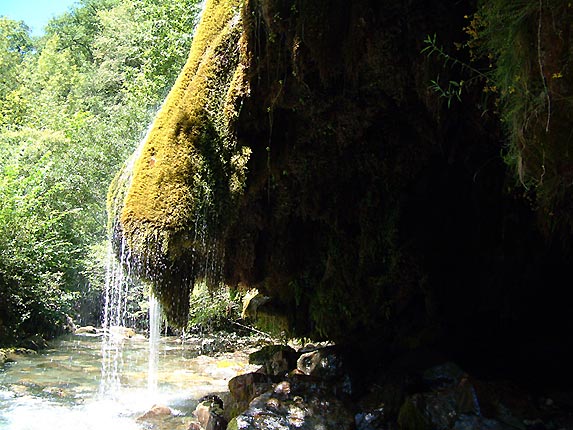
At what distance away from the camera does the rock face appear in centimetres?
427

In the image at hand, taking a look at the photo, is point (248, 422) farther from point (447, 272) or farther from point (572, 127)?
point (572, 127)

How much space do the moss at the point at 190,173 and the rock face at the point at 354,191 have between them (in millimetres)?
12

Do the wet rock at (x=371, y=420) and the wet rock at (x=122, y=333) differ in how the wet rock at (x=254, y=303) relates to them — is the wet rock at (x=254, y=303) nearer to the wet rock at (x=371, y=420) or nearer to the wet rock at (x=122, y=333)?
the wet rock at (x=371, y=420)

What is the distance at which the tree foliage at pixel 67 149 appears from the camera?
47.6 ft

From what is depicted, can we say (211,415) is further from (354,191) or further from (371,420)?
(354,191)

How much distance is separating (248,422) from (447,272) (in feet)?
8.19

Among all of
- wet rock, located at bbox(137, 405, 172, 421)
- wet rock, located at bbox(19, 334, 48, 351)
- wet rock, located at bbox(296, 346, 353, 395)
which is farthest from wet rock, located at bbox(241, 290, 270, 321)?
wet rock, located at bbox(19, 334, 48, 351)

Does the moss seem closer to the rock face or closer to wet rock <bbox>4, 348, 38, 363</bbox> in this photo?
the rock face

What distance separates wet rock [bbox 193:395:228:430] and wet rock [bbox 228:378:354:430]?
1325 mm

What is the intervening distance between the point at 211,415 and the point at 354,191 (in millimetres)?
3381

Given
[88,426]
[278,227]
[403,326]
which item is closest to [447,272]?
[403,326]

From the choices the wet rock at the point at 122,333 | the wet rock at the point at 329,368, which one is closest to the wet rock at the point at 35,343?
the wet rock at the point at 122,333

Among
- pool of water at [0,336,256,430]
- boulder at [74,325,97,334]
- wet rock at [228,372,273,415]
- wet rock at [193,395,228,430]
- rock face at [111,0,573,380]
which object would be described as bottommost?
boulder at [74,325,97,334]

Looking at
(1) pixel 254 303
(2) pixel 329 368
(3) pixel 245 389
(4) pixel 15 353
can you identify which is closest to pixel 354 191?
(2) pixel 329 368
